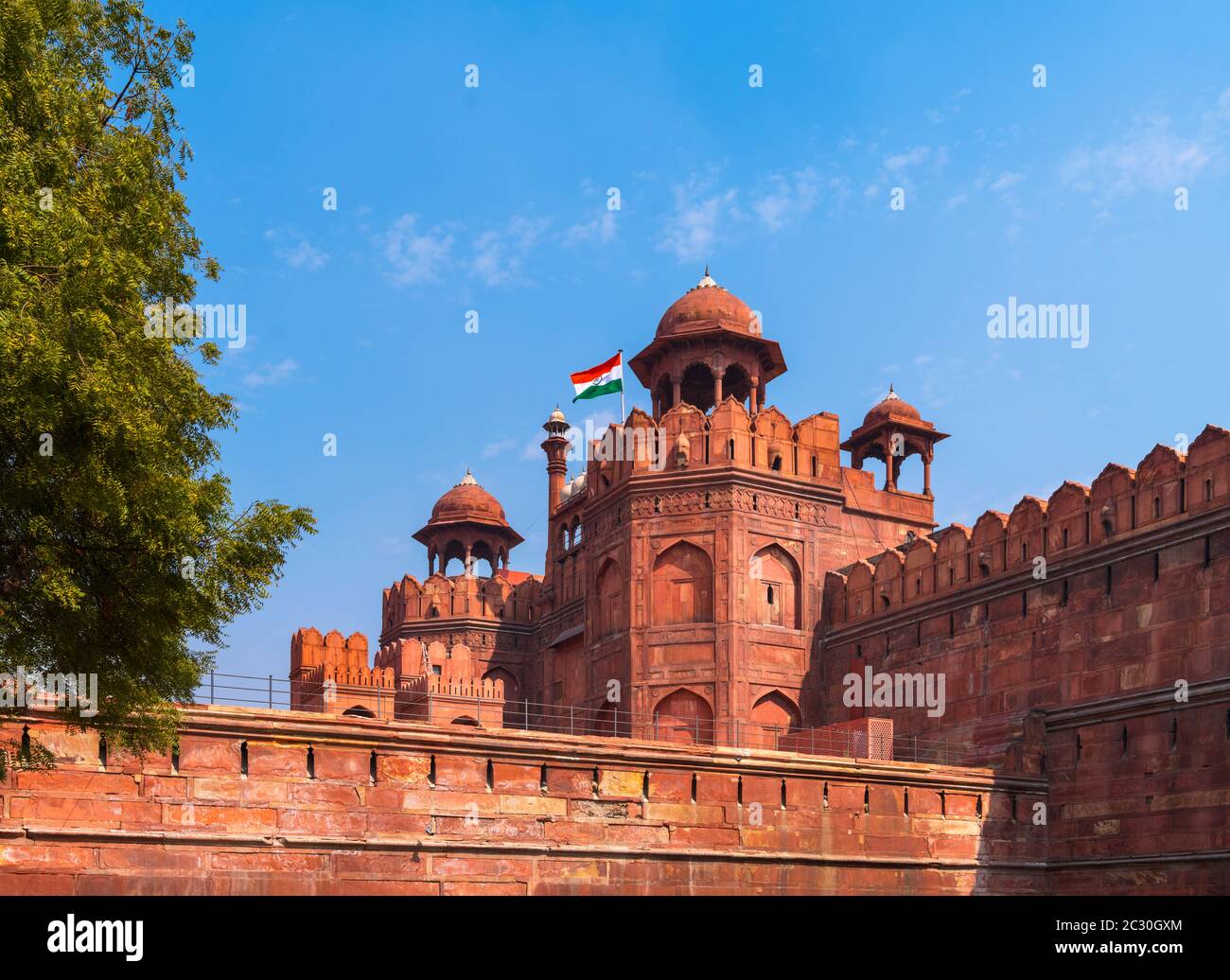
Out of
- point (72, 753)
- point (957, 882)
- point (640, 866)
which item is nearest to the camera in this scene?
point (72, 753)

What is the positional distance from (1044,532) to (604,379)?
1161 centimetres

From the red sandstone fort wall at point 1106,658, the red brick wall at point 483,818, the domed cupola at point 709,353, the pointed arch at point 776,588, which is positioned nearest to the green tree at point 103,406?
the red brick wall at point 483,818

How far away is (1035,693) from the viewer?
26297mm

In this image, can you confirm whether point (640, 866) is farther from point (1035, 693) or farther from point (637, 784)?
point (1035, 693)

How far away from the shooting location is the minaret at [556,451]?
1705 inches

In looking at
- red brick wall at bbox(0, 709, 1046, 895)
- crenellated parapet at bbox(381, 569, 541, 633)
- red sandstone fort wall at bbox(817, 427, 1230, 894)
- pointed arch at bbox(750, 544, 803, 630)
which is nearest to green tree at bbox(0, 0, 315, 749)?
red brick wall at bbox(0, 709, 1046, 895)

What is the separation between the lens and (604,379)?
34250 millimetres

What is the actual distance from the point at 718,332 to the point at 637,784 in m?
15.0

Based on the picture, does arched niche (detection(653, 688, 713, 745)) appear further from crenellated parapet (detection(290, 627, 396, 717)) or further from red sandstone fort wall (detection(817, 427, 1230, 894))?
crenellated parapet (detection(290, 627, 396, 717))

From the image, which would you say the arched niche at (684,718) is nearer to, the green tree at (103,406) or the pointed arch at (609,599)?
the pointed arch at (609,599)

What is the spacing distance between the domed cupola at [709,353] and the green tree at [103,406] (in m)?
20.5

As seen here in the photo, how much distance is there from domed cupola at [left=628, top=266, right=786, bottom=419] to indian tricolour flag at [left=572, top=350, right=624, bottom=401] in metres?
1.51

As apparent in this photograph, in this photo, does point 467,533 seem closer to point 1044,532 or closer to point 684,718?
point 684,718
